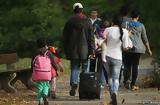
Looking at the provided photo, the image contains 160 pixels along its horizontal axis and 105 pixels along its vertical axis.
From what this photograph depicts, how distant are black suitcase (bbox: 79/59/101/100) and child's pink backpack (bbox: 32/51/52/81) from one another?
3.14 feet

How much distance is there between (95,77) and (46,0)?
11.8 metres

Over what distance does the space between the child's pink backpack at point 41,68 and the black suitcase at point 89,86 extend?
96 centimetres

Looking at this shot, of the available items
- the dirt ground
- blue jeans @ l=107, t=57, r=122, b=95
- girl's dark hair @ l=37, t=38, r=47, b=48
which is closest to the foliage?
the dirt ground

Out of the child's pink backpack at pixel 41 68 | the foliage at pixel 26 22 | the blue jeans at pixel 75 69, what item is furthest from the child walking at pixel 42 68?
the foliage at pixel 26 22

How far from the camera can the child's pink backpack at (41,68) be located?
14.0 meters

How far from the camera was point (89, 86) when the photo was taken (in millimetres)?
14773

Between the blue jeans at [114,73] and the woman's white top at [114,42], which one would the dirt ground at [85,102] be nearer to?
the blue jeans at [114,73]

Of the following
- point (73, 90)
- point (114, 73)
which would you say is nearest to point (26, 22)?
point (73, 90)

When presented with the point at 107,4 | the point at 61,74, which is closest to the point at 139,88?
the point at 61,74

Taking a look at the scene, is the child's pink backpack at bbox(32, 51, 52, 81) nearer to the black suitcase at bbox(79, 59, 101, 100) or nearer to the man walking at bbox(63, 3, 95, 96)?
the black suitcase at bbox(79, 59, 101, 100)

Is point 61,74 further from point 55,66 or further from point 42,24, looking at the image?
point 55,66

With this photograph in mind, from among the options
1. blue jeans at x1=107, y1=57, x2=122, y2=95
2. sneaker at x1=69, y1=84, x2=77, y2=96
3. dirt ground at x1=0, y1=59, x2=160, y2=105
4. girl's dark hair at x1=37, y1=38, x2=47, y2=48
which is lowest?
dirt ground at x1=0, y1=59, x2=160, y2=105

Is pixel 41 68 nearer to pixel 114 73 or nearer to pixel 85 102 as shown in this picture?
pixel 85 102

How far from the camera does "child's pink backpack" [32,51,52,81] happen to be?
14031 millimetres
